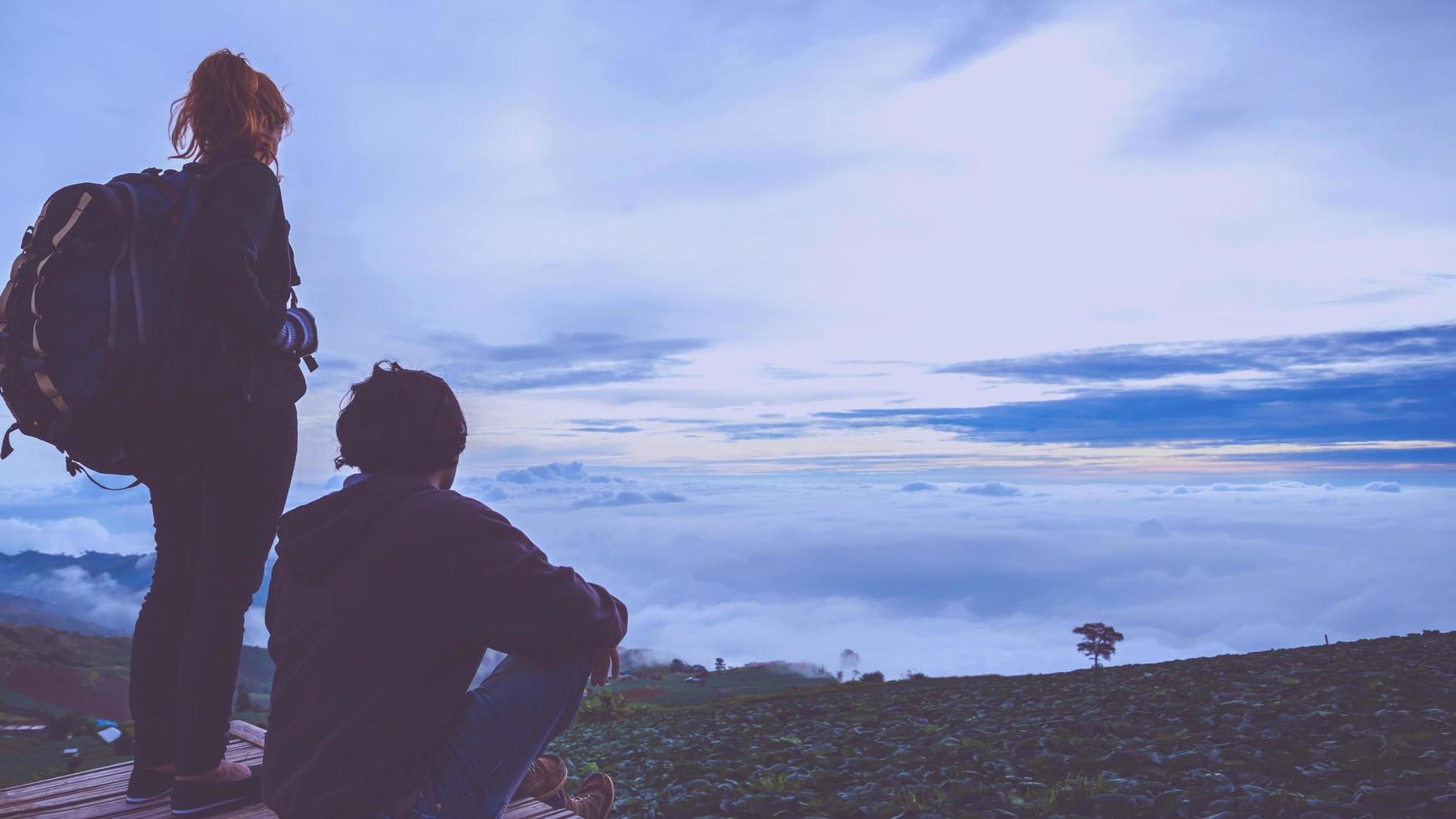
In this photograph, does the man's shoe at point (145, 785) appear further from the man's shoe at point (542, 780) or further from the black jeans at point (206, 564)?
the man's shoe at point (542, 780)

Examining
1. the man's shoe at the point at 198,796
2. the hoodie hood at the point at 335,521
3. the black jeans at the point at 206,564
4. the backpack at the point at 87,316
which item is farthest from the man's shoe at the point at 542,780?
the backpack at the point at 87,316

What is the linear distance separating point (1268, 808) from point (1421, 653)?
11.2 meters

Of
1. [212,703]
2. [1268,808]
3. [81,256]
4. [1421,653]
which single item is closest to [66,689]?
[212,703]

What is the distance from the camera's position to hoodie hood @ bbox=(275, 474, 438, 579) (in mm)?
3471

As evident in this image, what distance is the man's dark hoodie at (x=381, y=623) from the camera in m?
3.45

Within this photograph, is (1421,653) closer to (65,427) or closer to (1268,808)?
(1268,808)

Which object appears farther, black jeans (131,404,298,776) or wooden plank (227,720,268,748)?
wooden plank (227,720,268,748)

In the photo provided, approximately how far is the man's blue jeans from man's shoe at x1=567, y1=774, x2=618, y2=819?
4.81ft

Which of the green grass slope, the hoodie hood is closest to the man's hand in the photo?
the hoodie hood

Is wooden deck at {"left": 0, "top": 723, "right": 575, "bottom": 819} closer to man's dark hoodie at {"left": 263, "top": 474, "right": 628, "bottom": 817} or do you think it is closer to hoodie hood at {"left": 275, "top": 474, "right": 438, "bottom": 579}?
man's dark hoodie at {"left": 263, "top": 474, "right": 628, "bottom": 817}

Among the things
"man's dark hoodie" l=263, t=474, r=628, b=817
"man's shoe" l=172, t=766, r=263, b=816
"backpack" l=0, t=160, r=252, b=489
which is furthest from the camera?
"man's shoe" l=172, t=766, r=263, b=816

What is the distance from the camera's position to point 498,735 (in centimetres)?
396

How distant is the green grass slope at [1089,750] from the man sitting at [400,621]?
4382 mm

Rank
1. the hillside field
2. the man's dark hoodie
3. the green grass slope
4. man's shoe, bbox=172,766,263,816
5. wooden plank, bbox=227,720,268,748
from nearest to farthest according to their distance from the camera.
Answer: the man's dark hoodie
man's shoe, bbox=172,766,263,816
the green grass slope
wooden plank, bbox=227,720,268,748
the hillside field
